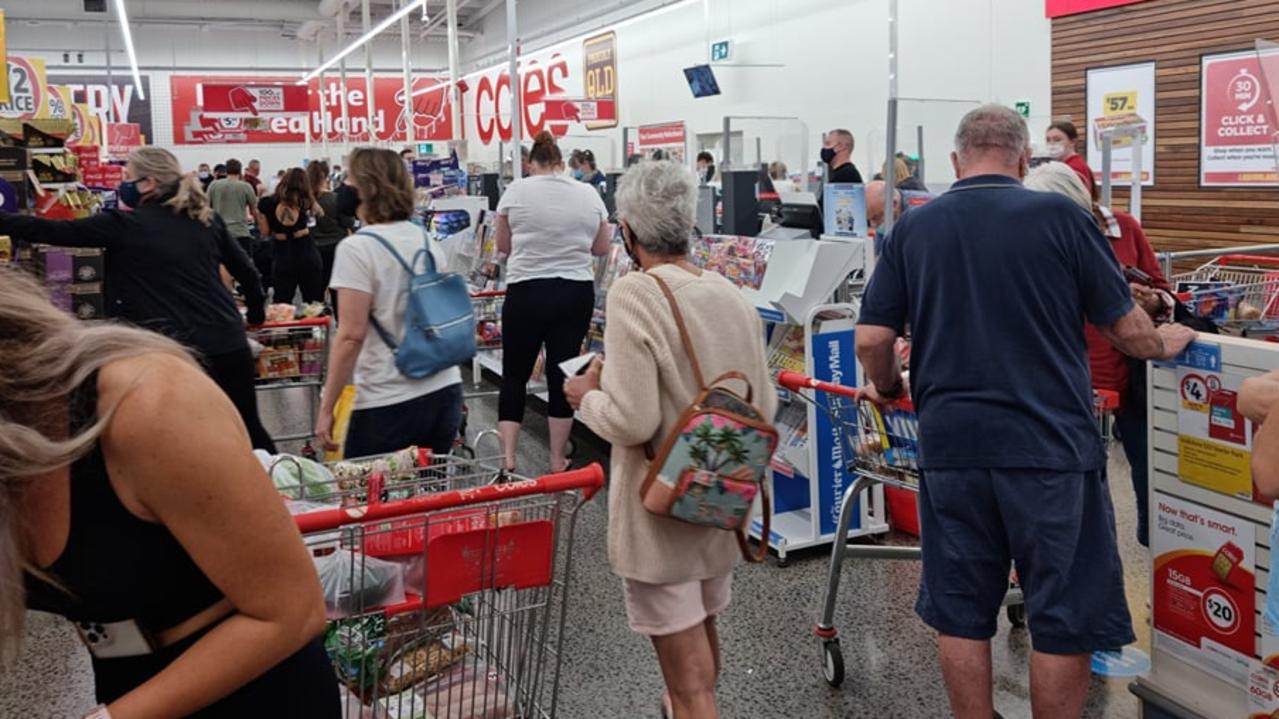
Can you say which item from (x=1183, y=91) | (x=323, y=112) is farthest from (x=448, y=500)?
(x=323, y=112)

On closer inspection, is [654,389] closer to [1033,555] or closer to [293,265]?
[1033,555]

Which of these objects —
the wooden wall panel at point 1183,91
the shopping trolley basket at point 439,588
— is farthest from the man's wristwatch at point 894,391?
the wooden wall panel at point 1183,91

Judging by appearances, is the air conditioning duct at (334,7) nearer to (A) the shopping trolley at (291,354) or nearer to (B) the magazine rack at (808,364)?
(A) the shopping trolley at (291,354)

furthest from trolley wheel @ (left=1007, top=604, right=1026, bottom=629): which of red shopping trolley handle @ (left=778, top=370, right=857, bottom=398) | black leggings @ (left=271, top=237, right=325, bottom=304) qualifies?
black leggings @ (left=271, top=237, right=325, bottom=304)

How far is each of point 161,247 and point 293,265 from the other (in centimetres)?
482

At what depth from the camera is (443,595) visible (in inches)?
81.4

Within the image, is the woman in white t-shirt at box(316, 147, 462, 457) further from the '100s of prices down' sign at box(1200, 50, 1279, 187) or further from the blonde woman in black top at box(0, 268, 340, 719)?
the '100s of prices down' sign at box(1200, 50, 1279, 187)

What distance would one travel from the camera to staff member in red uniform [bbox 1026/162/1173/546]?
10.6ft

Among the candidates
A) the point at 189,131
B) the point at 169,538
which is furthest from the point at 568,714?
the point at 189,131

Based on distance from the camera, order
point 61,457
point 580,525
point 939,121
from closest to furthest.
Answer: point 61,457 < point 580,525 < point 939,121

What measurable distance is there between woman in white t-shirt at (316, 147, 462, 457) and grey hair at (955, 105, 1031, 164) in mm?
1752

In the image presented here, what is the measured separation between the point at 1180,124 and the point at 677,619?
30.5ft

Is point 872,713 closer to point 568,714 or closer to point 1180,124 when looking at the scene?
point 568,714

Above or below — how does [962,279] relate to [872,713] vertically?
above
